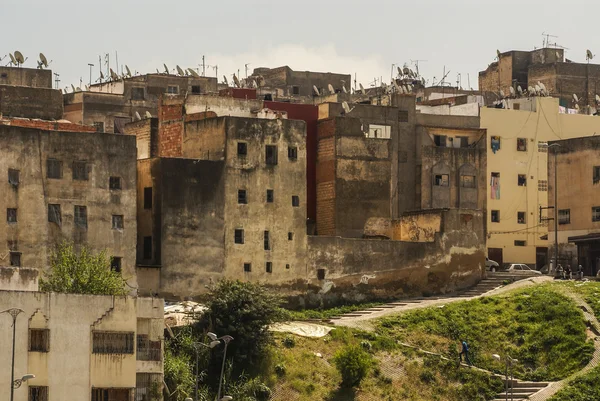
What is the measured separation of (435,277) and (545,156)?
57.5 feet

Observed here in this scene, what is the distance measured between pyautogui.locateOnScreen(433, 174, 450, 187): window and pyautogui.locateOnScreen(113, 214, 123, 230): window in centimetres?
2215

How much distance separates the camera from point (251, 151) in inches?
2751

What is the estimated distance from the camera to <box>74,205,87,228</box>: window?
64.9 metres

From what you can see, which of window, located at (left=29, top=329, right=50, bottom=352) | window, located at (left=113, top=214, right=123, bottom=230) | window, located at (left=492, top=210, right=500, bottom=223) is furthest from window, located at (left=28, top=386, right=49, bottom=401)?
window, located at (left=492, top=210, right=500, bottom=223)

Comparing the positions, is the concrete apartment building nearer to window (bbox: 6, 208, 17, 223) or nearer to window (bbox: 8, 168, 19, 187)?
window (bbox: 6, 208, 17, 223)

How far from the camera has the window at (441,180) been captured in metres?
83.8

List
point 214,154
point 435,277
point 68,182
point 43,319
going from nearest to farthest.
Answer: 1. point 43,319
2. point 68,182
3. point 214,154
4. point 435,277

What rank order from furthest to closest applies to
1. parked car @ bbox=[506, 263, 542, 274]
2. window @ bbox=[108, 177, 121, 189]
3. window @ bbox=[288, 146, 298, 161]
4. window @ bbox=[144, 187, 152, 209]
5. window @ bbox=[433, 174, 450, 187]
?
1. window @ bbox=[433, 174, 450, 187]
2. parked car @ bbox=[506, 263, 542, 274]
3. window @ bbox=[288, 146, 298, 161]
4. window @ bbox=[144, 187, 152, 209]
5. window @ bbox=[108, 177, 121, 189]

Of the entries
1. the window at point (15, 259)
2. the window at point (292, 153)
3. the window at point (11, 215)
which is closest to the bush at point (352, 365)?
the window at point (292, 153)

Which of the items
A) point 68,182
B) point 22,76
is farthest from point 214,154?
point 22,76

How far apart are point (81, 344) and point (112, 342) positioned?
1.36 metres

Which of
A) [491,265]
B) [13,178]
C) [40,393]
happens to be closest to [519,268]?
[491,265]

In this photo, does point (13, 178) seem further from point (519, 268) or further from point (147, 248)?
point (519, 268)

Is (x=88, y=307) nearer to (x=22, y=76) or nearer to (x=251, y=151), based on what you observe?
(x=251, y=151)
